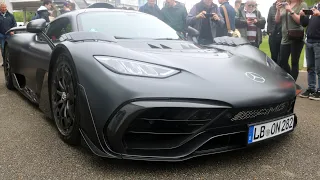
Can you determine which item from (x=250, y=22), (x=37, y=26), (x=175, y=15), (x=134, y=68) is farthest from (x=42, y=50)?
(x=250, y=22)

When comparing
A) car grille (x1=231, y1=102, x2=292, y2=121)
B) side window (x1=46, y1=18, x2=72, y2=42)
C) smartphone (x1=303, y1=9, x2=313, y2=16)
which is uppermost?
smartphone (x1=303, y1=9, x2=313, y2=16)

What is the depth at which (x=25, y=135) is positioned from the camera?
2764mm

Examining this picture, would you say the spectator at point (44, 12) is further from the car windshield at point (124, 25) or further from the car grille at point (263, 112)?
the car grille at point (263, 112)

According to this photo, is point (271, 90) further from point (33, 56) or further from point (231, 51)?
point (33, 56)

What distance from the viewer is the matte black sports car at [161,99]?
1.92 metres

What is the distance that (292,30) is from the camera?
4613 millimetres

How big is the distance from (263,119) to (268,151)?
0.43 metres

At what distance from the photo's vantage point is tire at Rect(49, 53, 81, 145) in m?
2.29

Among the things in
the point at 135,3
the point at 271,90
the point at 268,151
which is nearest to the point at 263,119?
the point at 271,90

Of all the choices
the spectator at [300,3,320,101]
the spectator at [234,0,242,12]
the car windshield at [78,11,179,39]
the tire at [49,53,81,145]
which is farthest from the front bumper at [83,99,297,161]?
the spectator at [234,0,242,12]

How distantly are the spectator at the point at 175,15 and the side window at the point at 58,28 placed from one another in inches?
121

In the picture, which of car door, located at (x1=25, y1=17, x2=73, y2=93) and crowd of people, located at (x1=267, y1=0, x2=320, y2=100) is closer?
car door, located at (x1=25, y1=17, x2=73, y2=93)

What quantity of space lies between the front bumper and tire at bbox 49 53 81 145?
0.42 metres

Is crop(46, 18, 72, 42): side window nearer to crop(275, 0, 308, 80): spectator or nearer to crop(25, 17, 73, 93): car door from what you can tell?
crop(25, 17, 73, 93): car door
